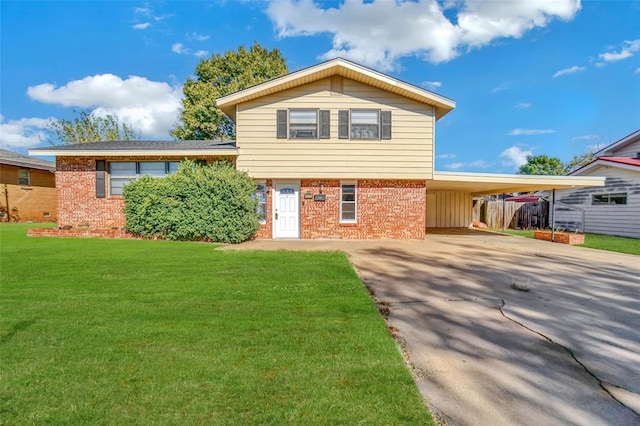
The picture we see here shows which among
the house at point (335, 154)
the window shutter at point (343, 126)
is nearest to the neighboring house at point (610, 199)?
the house at point (335, 154)

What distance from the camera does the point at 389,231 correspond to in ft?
41.2

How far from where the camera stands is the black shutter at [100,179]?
12.9 metres

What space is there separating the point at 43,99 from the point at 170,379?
40.7 metres

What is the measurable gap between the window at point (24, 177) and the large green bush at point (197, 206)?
1473 cm

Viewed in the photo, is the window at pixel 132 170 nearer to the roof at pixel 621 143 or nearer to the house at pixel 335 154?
the house at pixel 335 154

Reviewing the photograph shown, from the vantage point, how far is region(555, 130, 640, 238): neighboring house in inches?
622

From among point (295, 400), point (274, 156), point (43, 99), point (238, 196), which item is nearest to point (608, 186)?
point (274, 156)

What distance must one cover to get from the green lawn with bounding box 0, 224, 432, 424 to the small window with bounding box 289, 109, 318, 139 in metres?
7.52

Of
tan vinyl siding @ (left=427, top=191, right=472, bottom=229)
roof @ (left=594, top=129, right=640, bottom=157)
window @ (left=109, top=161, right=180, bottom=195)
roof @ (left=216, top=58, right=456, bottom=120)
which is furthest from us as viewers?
tan vinyl siding @ (left=427, top=191, right=472, bottom=229)

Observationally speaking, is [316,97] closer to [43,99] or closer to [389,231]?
[389,231]

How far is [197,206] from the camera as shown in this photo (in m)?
11.2

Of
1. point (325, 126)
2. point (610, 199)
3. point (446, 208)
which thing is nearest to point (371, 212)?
point (325, 126)

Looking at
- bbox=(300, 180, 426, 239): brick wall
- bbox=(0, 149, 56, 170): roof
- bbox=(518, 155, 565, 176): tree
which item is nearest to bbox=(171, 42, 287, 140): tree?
bbox=(0, 149, 56, 170): roof

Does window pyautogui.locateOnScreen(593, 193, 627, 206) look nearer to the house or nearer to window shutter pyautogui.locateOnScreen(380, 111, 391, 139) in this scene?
the house
